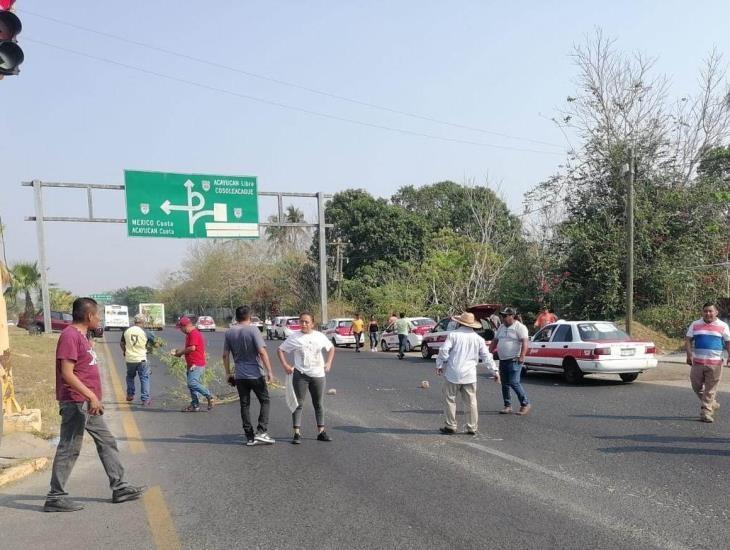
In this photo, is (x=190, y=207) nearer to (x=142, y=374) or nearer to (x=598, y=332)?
(x=142, y=374)

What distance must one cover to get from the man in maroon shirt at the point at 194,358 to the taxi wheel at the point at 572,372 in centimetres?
792

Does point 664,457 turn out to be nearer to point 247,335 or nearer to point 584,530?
point 584,530

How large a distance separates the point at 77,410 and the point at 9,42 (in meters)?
3.68

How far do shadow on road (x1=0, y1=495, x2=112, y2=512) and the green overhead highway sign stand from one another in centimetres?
1922

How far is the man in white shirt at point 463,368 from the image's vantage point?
29.3 ft

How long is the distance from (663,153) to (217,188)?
61.4 ft

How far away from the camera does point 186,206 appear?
25.2 metres

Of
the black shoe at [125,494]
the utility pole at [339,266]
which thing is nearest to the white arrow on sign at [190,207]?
the black shoe at [125,494]

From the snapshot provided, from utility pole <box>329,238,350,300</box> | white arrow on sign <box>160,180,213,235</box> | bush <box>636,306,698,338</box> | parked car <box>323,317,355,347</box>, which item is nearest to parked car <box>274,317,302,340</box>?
utility pole <box>329,238,350,300</box>

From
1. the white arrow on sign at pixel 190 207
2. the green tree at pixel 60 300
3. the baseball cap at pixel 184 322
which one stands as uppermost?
the white arrow on sign at pixel 190 207

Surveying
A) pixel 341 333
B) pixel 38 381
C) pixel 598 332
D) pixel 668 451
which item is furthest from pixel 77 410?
pixel 341 333

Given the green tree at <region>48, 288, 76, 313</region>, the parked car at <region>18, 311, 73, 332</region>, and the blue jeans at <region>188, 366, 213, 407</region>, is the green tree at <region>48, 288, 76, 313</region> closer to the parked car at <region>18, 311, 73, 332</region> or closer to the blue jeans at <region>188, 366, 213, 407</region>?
the parked car at <region>18, 311, 73, 332</region>

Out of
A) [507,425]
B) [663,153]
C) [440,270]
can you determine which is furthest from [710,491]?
[440,270]

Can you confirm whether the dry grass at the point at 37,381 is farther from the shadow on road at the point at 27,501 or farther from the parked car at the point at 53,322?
the parked car at the point at 53,322
